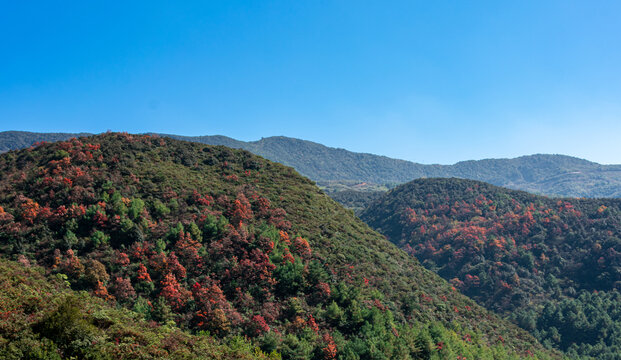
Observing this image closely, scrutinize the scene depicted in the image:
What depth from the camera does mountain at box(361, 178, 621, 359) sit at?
2648 inches

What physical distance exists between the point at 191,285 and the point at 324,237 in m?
17.9

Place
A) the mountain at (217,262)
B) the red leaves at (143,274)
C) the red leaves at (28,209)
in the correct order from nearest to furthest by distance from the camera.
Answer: the mountain at (217,262)
the red leaves at (143,274)
the red leaves at (28,209)

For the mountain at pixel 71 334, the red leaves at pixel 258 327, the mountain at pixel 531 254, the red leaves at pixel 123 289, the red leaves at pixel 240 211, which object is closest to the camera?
the mountain at pixel 71 334

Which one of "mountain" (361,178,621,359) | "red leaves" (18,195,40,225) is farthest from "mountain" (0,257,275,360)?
"mountain" (361,178,621,359)

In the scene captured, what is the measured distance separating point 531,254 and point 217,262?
86.4m

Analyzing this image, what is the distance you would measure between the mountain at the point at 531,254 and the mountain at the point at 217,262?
1068 inches

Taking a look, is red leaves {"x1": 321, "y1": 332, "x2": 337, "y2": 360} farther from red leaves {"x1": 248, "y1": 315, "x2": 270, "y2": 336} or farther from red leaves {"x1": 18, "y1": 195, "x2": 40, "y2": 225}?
red leaves {"x1": 18, "y1": 195, "x2": 40, "y2": 225}

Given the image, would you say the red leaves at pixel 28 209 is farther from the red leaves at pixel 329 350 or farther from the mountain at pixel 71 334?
the red leaves at pixel 329 350

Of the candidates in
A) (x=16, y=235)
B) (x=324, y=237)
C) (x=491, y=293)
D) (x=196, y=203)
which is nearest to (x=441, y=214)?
(x=491, y=293)

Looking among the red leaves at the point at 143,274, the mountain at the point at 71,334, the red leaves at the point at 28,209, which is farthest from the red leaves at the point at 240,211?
the mountain at the point at 71,334

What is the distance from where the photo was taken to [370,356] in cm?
2617

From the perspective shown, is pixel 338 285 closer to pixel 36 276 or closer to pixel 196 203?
pixel 196 203

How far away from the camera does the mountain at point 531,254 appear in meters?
67.2

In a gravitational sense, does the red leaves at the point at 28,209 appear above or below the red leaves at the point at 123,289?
above
